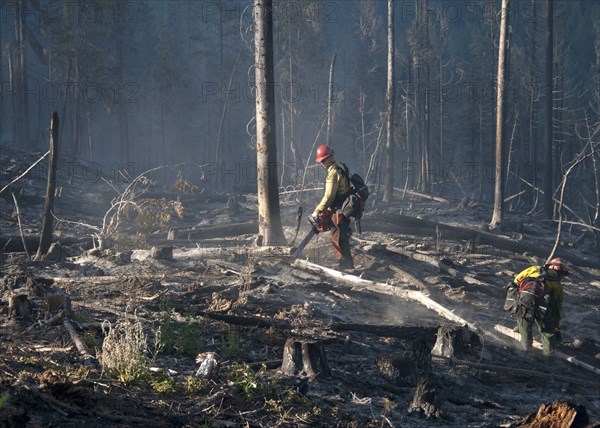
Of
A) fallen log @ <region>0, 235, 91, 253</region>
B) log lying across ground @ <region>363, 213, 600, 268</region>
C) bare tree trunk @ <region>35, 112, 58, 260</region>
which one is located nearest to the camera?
bare tree trunk @ <region>35, 112, 58, 260</region>

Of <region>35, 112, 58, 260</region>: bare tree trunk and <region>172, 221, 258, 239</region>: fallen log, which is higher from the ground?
<region>35, 112, 58, 260</region>: bare tree trunk

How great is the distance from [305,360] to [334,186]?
5.37 meters

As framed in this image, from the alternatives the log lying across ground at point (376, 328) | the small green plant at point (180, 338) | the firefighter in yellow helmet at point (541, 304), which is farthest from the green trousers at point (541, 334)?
the small green plant at point (180, 338)

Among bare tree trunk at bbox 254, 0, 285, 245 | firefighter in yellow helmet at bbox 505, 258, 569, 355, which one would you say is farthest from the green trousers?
bare tree trunk at bbox 254, 0, 285, 245

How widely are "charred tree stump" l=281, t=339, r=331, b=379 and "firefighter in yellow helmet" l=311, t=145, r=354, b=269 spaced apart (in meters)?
5.15

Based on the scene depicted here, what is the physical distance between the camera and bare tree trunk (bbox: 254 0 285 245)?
13484mm

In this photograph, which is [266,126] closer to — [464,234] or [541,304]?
[541,304]

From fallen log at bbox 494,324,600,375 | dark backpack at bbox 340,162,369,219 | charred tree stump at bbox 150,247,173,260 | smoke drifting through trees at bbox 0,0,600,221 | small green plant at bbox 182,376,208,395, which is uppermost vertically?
smoke drifting through trees at bbox 0,0,600,221

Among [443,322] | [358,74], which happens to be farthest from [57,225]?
[358,74]

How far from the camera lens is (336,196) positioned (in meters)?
11.6

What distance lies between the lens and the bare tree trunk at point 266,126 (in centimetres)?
1348

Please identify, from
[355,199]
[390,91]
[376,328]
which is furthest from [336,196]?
[390,91]

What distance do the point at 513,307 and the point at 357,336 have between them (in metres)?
2.35

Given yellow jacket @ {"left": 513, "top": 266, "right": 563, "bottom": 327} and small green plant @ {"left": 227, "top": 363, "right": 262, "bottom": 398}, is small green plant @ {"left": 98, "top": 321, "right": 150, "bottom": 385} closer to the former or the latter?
small green plant @ {"left": 227, "top": 363, "right": 262, "bottom": 398}
